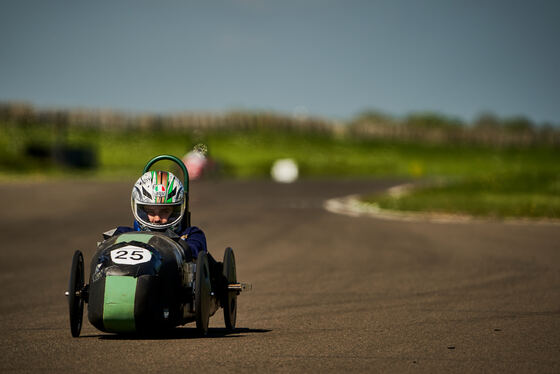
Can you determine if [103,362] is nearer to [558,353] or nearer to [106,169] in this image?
[558,353]

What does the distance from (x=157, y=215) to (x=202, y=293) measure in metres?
1.13

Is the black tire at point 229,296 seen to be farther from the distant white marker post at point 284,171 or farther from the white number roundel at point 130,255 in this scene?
the distant white marker post at point 284,171

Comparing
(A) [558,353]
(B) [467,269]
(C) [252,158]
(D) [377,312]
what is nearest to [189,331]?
(D) [377,312]

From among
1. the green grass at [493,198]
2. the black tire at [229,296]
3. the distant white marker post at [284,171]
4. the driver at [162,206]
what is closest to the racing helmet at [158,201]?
the driver at [162,206]

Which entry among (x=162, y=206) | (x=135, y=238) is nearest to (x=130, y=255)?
(x=135, y=238)

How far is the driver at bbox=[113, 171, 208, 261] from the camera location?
7414mm

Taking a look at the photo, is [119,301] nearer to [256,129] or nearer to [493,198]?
[493,198]

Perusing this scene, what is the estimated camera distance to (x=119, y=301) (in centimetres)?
639

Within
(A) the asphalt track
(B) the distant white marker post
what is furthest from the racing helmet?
(B) the distant white marker post

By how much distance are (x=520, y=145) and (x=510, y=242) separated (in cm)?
8442

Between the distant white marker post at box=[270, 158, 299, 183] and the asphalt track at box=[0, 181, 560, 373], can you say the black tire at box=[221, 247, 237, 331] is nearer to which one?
the asphalt track at box=[0, 181, 560, 373]

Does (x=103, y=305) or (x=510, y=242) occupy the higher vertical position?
(x=103, y=305)

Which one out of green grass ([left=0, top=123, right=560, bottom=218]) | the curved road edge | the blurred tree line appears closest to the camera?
the curved road edge

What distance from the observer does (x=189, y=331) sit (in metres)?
7.45
